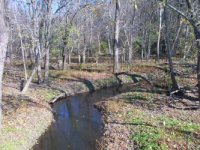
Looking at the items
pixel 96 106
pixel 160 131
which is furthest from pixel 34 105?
pixel 160 131

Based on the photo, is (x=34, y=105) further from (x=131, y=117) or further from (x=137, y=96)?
(x=131, y=117)

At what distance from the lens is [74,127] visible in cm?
1966

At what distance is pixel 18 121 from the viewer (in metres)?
17.8

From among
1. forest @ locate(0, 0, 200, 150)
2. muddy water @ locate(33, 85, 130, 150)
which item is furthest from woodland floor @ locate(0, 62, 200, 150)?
muddy water @ locate(33, 85, 130, 150)

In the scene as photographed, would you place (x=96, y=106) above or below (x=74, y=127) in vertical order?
above

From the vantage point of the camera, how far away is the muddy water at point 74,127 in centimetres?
1630

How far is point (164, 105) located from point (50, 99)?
377 inches

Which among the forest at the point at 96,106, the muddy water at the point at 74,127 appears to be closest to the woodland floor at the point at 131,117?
the forest at the point at 96,106

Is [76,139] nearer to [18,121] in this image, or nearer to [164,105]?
[18,121]

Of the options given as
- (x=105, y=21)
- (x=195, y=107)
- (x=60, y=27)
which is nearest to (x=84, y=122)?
(x=195, y=107)

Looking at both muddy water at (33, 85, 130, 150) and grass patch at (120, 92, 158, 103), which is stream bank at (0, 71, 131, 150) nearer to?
muddy water at (33, 85, 130, 150)

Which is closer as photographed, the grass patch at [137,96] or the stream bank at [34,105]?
the stream bank at [34,105]

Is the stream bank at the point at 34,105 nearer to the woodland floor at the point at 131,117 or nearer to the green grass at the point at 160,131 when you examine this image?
the woodland floor at the point at 131,117

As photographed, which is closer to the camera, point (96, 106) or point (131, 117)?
point (131, 117)
